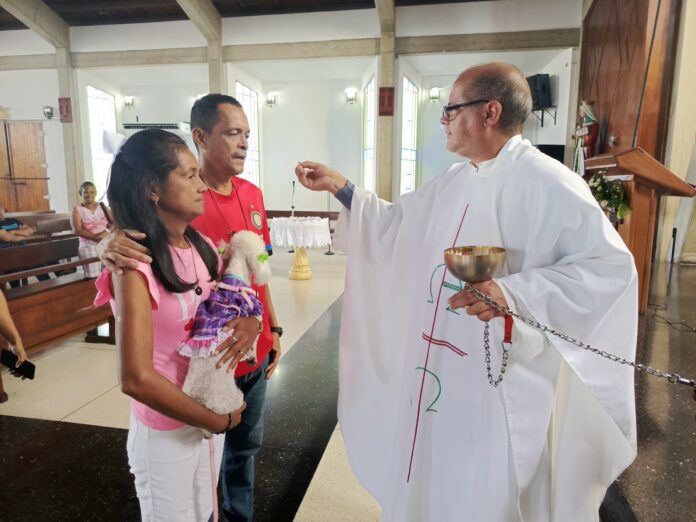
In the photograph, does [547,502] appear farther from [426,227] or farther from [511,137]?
[511,137]

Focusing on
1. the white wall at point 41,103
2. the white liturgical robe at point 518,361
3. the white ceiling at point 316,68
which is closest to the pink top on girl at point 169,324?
the white liturgical robe at point 518,361

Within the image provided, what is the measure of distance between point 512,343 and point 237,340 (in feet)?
2.25

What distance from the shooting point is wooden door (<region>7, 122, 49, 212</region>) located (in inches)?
405

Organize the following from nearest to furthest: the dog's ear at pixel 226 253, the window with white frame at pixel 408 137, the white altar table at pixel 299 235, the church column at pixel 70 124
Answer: the dog's ear at pixel 226 253, the white altar table at pixel 299 235, the window with white frame at pixel 408 137, the church column at pixel 70 124

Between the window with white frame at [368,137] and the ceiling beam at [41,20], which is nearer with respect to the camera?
A: the ceiling beam at [41,20]

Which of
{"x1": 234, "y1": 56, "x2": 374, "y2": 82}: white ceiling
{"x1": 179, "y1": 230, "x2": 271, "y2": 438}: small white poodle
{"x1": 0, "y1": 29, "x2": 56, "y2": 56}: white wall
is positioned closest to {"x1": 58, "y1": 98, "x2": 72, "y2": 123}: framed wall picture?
{"x1": 0, "y1": 29, "x2": 56, "y2": 56}: white wall

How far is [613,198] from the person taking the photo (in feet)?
12.6

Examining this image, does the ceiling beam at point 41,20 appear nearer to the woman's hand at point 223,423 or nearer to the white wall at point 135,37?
the white wall at point 135,37

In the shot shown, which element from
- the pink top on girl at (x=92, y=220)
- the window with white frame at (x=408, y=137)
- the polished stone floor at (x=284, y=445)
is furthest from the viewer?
the window with white frame at (x=408, y=137)

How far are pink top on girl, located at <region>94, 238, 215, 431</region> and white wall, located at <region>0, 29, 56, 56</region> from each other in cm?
1135

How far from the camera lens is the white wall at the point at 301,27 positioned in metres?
8.67

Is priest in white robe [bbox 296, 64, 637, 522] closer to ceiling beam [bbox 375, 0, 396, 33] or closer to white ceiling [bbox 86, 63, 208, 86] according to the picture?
ceiling beam [bbox 375, 0, 396, 33]

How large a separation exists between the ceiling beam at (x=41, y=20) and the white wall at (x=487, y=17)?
682cm

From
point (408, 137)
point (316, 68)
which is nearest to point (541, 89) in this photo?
point (408, 137)
